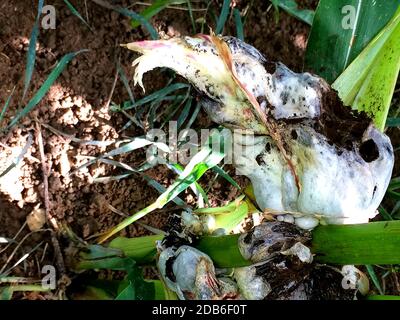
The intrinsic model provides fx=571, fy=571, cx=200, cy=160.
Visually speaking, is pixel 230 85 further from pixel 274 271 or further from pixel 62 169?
pixel 62 169

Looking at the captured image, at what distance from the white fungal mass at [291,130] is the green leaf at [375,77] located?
11 cm

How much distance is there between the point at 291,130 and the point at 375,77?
0.22m

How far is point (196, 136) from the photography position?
1.13m

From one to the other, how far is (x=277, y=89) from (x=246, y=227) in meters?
0.45

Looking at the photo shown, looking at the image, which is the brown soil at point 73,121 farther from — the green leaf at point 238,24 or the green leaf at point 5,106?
the green leaf at point 238,24

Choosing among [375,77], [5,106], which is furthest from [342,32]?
[5,106]

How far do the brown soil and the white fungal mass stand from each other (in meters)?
0.35

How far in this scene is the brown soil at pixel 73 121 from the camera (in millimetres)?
1013

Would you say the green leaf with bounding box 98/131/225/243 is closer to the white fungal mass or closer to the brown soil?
the white fungal mass

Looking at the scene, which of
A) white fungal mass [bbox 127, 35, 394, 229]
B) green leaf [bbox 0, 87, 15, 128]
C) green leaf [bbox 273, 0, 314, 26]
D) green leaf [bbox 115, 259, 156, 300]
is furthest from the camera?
green leaf [bbox 273, 0, 314, 26]

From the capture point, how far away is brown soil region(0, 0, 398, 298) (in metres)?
1.01

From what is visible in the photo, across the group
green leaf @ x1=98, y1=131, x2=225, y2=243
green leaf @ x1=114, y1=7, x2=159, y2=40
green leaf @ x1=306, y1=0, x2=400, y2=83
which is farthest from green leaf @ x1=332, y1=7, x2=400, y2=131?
green leaf @ x1=114, y1=7, x2=159, y2=40
